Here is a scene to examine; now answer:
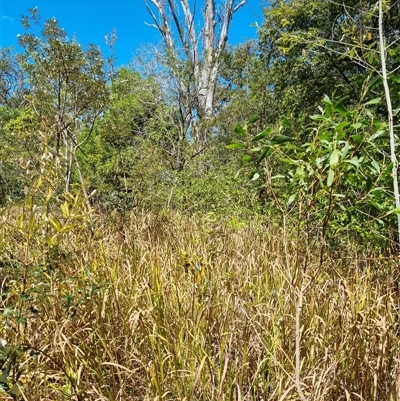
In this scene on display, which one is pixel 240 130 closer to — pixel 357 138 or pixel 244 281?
pixel 357 138

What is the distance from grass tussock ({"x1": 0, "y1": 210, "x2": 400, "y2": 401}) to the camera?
1.25m

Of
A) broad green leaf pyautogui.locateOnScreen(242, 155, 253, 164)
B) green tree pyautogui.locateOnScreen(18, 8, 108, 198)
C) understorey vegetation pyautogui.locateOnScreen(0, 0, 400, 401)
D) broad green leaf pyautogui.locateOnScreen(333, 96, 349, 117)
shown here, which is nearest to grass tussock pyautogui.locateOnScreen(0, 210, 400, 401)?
understorey vegetation pyautogui.locateOnScreen(0, 0, 400, 401)

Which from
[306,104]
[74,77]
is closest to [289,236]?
[74,77]

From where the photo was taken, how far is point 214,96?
11.1 metres

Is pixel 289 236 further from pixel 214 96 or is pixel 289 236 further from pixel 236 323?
pixel 214 96

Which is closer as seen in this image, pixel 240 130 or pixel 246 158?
pixel 240 130

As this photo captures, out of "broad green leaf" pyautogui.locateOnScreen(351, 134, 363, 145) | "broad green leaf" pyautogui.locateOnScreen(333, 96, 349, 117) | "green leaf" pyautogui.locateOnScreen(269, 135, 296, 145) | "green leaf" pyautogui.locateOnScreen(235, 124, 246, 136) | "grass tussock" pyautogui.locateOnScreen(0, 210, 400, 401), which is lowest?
"grass tussock" pyautogui.locateOnScreen(0, 210, 400, 401)

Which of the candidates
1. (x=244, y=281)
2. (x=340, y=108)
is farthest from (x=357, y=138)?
(x=244, y=281)

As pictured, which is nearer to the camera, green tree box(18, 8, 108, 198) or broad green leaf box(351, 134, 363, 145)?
broad green leaf box(351, 134, 363, 145)

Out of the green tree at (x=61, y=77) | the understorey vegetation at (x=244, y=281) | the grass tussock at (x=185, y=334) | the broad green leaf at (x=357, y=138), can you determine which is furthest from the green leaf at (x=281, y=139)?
the green tree at (x=61, y=77)

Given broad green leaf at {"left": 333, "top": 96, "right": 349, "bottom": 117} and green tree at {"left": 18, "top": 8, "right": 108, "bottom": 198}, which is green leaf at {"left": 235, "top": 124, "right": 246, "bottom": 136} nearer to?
broad green leaf at {"left": 333, "top": 96, "right": 349, "bottom": 117}

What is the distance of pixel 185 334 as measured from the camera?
1.56 m

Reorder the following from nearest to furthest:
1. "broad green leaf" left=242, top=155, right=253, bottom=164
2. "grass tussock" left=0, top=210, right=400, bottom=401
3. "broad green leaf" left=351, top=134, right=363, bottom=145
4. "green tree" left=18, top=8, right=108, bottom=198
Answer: "broad green leaf" left=351, top=134, right=363, bottom=145, "broad green leaf" left=242, top=155, right=253, bottom=164, "grass tussock" left=0, top=210, right=400, bottom=401, "green tree" left=18, top=8, right=108, bottom=198

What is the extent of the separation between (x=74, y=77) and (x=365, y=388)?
4362mm
